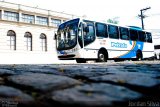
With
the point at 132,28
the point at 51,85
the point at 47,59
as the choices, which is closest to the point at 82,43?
the point at 132,28

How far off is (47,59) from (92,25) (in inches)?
697

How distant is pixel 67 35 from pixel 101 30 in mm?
2260

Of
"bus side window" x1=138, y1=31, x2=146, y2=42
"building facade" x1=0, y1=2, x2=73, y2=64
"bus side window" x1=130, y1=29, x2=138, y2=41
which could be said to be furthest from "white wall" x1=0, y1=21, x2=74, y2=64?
"bus side window" x1=130, y1=29, x2=138, y2=41

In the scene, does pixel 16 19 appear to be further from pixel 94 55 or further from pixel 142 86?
pixel 142 86

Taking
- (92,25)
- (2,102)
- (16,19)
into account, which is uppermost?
(16,19)

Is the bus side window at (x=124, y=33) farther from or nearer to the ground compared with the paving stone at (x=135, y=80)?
farther from the ground

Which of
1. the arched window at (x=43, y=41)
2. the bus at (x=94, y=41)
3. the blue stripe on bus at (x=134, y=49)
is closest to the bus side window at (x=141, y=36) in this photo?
the blue stripe on bus at (x=134, y=49)

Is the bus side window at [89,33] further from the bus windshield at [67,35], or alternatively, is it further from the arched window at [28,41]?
the arched window at [28,41]

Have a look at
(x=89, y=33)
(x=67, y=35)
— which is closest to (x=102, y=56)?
(x=89, y=33)

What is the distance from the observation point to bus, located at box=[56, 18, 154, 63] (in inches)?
491

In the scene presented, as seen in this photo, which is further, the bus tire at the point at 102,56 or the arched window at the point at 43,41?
the arched window at the point at 43,41

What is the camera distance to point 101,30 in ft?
44.7

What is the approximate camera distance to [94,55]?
1299cm

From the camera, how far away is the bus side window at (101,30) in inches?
525
